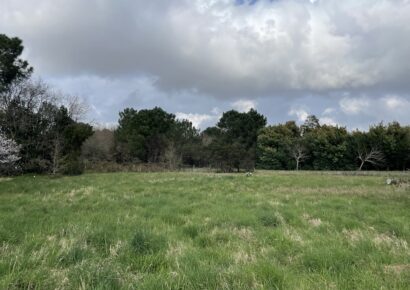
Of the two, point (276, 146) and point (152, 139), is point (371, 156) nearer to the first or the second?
point (276, 146)

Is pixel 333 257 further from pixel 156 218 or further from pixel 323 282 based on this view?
pixel 156 218

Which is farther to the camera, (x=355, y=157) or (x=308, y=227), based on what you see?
(x=355, y=157)

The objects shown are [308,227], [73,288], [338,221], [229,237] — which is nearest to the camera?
[73,288]

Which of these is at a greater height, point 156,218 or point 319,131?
point 319,131

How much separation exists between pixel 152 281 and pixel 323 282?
171cm

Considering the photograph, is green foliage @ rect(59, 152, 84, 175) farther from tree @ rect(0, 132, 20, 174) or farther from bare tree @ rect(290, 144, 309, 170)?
bare tree @ rect(290, 144, 309, 170)

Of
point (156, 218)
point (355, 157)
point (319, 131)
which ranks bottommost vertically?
point (156, 218)

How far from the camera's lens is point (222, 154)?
45.5 m

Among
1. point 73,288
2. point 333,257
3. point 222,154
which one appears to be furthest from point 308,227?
point 222,154

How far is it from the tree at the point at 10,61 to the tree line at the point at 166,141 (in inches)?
3.0

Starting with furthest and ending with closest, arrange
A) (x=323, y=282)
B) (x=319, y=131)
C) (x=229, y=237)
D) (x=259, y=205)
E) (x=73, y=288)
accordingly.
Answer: (x=319, y=131)
(x=259, y=205)
(x=229, y=237)
(x=323, y=282)
(x=73, y=288)

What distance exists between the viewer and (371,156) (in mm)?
48188

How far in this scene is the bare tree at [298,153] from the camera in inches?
2064

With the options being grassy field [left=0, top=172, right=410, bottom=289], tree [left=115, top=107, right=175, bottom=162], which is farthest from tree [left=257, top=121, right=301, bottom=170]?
grassy field [left=0, top=172, right=410, bottom=289]
